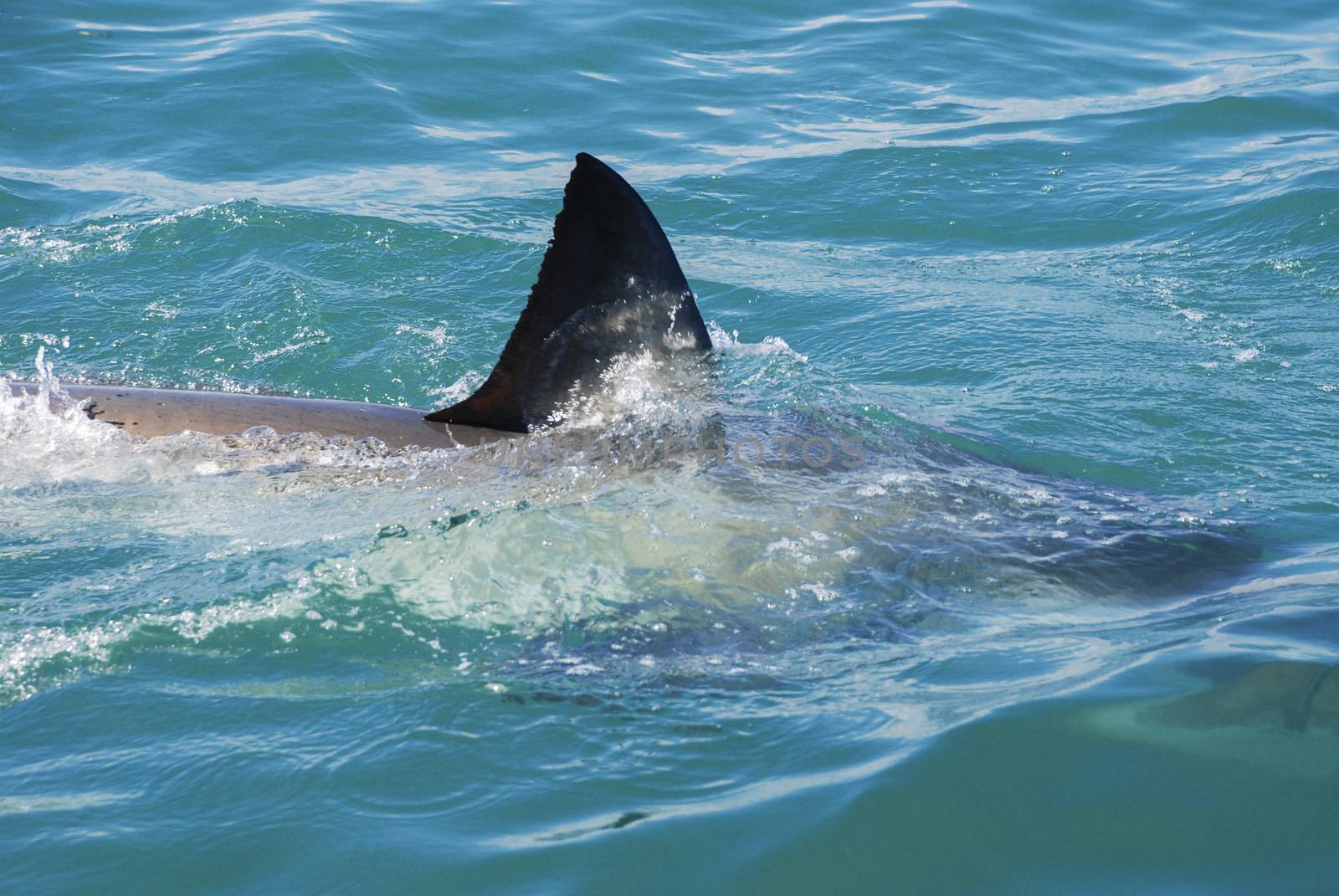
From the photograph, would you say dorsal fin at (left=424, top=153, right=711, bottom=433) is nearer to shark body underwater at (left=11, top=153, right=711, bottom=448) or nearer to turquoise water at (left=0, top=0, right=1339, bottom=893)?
shark body underwater at (left=11, top=153, right=711, bottom=448)

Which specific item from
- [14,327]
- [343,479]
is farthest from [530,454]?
[14,327]

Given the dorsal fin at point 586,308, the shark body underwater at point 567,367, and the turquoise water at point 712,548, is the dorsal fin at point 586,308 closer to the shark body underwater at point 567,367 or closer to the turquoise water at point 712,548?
the shark body underwater at point 567,367

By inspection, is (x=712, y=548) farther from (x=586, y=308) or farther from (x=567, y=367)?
(x=586, y=308)

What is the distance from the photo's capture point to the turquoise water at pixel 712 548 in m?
2.99

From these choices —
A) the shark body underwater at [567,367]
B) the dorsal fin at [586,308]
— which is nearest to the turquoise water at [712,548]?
the shark body underwater at [567,367]

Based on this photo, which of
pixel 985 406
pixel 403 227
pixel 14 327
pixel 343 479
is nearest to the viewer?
pixel 343 479

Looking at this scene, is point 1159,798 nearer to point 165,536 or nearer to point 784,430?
point 784,430

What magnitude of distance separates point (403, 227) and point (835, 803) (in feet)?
21.0

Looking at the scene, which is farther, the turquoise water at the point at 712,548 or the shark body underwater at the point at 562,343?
the shark body underwater at the point at 562,343

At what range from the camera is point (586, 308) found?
4.90 meters

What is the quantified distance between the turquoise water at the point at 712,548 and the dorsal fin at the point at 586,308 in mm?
222

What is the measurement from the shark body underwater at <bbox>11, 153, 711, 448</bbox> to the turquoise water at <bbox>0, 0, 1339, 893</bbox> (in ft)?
0.50

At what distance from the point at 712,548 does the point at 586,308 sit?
3.66ft

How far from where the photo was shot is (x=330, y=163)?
10.1 m
